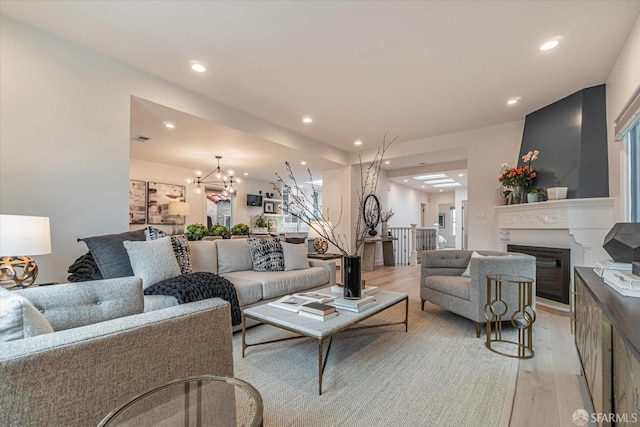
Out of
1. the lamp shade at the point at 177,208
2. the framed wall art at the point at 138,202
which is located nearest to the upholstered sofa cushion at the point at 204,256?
the lamp shade at the point at 177,208

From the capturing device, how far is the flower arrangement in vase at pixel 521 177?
3.94 m

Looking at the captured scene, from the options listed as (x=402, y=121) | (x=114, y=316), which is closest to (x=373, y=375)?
(x=114, y=316)

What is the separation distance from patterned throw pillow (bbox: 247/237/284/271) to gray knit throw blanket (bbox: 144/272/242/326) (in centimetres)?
80

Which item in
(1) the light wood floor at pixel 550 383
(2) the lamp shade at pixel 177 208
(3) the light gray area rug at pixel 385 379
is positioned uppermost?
(2) the lamp shade at pixel 177 208

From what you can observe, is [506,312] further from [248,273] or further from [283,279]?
[248,273]

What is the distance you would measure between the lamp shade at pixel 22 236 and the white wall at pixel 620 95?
4.46m

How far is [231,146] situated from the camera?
16.2 feet

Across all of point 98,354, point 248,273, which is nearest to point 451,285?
point 248,273

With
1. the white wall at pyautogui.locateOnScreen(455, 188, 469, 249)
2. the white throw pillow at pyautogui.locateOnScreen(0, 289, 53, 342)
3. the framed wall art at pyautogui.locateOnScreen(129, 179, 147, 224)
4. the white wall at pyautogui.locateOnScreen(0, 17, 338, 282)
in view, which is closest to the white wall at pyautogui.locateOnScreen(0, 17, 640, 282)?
the white wall at pyautogui.locateOnScreen(0, 17, 338, 282)

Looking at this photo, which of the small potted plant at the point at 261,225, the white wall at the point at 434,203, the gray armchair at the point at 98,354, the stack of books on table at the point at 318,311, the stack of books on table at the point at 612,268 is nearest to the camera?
the gray armchair at the point at 98,354

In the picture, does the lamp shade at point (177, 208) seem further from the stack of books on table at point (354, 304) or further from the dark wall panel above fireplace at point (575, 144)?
the dark wall panel above fireplace at point (575, 144)

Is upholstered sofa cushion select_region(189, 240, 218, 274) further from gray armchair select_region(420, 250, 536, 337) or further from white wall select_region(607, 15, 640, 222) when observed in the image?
white wall select_region(607, 15, 640, 222)

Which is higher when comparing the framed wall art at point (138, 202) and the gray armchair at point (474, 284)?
the framed wall art at point (138, 202)

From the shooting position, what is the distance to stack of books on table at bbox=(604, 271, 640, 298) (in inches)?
51.9
